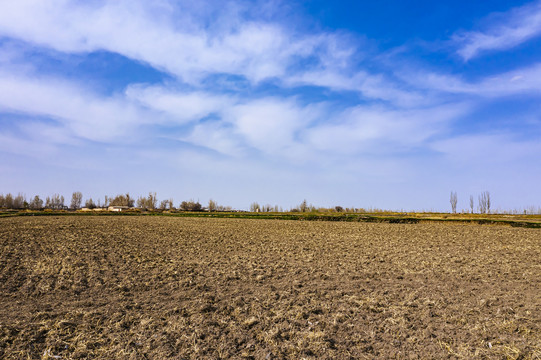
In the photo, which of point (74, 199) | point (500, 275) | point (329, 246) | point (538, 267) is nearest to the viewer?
point (500, 275)

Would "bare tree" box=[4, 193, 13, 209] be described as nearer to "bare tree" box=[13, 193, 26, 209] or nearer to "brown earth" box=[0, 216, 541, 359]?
"bare tree" box=[13, 193, 26, 209]

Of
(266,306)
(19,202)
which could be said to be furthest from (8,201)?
(266,306)

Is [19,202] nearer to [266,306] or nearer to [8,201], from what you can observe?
[8,201]

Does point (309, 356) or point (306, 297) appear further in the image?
point (306, 297)

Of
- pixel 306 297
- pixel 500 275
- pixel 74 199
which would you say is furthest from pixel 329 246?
pixel 74 199

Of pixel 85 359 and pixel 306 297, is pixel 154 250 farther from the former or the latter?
pixel 85 359

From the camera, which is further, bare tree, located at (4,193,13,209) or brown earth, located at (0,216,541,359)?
bare tree, located at (4,193,13,209)

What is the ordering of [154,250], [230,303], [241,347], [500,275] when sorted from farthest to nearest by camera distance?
[154,250]
[500,275]
[230,303]
[241,347]

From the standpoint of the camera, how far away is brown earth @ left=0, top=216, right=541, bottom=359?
22.2 ft

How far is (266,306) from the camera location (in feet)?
30.3

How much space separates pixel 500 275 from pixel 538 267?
350 cm

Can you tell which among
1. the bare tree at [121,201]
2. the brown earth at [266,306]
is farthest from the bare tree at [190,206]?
the brown earth at [266,306]

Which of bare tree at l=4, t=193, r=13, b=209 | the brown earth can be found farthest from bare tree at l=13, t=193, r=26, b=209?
the brown earth

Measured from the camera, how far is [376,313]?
8750mm
